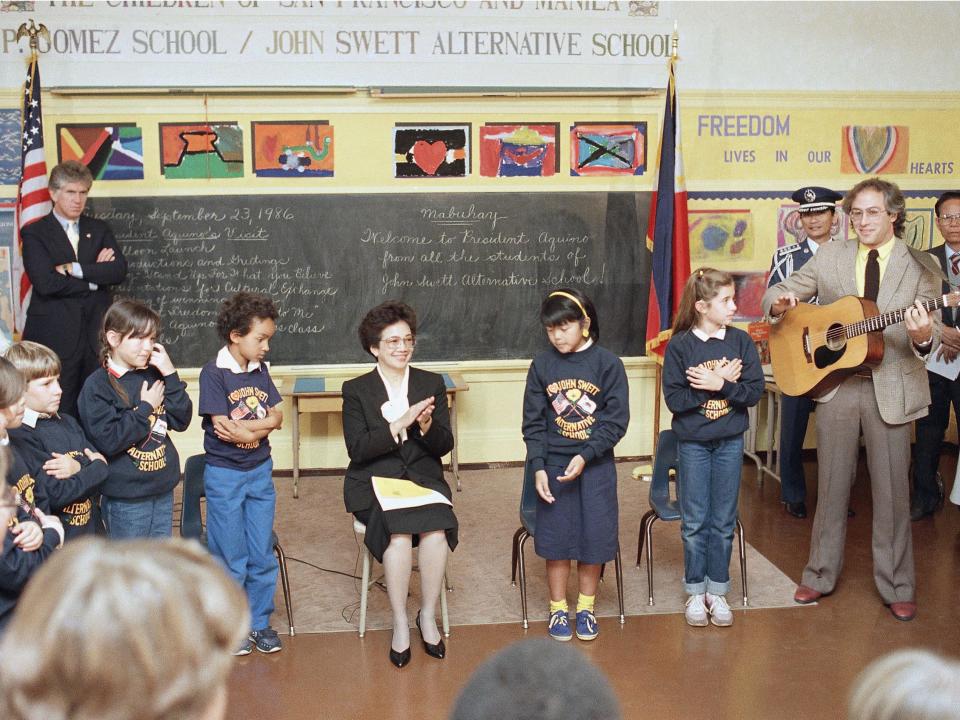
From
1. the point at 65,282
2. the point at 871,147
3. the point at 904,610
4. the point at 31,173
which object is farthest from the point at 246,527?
the point at 871,147

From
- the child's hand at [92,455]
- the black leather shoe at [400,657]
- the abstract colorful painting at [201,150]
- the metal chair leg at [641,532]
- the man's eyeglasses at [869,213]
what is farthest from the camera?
the abstract colorful painting at [201,150]

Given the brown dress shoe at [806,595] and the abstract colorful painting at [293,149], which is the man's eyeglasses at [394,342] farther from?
the abstract colorful painting at [293,149]

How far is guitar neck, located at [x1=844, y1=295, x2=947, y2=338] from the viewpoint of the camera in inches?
143

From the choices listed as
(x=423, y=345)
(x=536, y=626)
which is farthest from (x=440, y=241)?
(x=536, y=626)

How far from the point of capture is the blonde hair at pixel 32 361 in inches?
120

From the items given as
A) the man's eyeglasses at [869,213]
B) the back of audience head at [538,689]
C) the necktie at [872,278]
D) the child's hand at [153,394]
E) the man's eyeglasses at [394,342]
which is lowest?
the child's hand at [153,394]

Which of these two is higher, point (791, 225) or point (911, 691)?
point (791, 225)

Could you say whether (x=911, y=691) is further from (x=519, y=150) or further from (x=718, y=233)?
(x=718, y=233)

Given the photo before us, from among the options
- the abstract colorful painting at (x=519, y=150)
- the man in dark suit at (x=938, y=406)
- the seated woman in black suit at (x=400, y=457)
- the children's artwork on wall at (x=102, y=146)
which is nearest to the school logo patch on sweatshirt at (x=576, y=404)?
the seated woman in black suit at (x=400, y=457)

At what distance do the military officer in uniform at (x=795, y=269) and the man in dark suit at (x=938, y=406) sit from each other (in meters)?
0.57

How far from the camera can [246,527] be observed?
376 cm

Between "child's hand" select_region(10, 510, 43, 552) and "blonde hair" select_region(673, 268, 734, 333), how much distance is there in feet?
8.33

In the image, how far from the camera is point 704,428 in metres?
3.91

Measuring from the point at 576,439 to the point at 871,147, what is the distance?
3.78 metres
